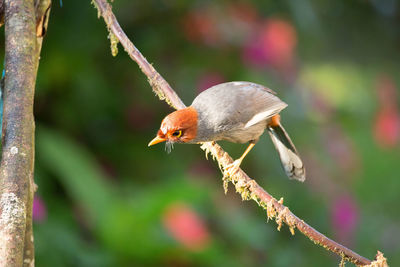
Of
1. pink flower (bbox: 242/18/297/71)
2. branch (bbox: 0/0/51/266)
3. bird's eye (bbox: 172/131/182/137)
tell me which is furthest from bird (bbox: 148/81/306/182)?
pink flower (bbox: 242/18/297/71)

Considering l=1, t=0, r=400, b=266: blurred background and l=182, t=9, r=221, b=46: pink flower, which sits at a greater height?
l=182, t=9, r=221, b=46: pink flower

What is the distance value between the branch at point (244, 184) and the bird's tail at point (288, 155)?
63cm

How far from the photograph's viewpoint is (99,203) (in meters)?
3.79

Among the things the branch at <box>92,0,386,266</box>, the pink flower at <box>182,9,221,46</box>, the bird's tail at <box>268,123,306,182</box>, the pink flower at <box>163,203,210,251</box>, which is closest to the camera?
the branch at <box>92,0,386,266</box>

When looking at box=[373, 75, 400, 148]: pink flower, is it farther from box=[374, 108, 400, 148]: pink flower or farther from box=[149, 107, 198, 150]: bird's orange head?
box=[149, 107, 198, 150]: bird's orange head

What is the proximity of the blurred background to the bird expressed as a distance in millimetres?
1190

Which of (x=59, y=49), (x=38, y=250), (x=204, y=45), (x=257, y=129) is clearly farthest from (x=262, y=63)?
(x=38, y=250)

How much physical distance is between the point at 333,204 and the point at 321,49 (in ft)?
8.26

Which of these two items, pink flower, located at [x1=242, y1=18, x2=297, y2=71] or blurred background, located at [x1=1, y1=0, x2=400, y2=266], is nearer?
blurred background, located at [x1=1, y1=0, x2=400, y2=266]

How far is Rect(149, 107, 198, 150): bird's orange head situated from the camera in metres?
2.12

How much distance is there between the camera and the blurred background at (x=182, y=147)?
366cm

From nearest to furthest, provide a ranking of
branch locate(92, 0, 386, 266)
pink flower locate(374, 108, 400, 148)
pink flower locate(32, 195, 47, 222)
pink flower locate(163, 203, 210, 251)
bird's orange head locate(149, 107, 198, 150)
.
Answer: branch locate(92, 0, 386, 266) < bird's orange head locate(149, 107, 198, 150) < pink flower locate(32, 195, 47, 222) < pink flower locate(163, 203, 210, 251) < pink flower locate(374, 108, 400, 148)

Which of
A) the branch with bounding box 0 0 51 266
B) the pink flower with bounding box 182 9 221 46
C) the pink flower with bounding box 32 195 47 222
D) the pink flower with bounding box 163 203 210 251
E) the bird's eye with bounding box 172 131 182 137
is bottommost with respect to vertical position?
the pink flower with bounding box 163 203 210 251

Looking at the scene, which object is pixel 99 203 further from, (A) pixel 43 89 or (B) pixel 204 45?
(B) pixel 204 45
